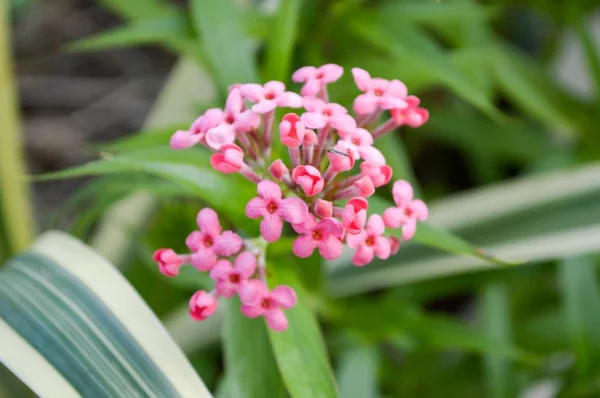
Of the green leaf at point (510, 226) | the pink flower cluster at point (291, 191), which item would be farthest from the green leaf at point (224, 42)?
the green leaf at point (510, 226)

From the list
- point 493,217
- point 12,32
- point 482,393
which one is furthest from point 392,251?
point 12,32

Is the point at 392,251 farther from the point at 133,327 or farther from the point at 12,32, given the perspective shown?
the point at 12,32

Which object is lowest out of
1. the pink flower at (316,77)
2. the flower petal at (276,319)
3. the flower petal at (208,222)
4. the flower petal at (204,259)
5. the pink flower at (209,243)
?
the flower petal at (276,319)

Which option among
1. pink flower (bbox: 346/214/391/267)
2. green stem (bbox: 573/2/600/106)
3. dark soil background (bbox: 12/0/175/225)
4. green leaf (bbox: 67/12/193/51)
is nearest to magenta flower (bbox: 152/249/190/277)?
pink flower (bbox: 346/214/391/267)

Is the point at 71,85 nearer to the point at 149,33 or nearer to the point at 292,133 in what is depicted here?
the point at 149,33

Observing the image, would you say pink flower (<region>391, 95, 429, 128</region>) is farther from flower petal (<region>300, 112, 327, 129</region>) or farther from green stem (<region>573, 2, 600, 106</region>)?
green stem (<region>573, 2, 600, 106</region>)

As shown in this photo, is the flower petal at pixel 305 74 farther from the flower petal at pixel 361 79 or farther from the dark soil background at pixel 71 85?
the dark soil background at pixel 71 85

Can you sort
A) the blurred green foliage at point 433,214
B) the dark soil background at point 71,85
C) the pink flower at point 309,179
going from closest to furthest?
the pink flower at point 309,179 < the blurred green foliage at point 433,214 < the dark soil background at point 71,85
